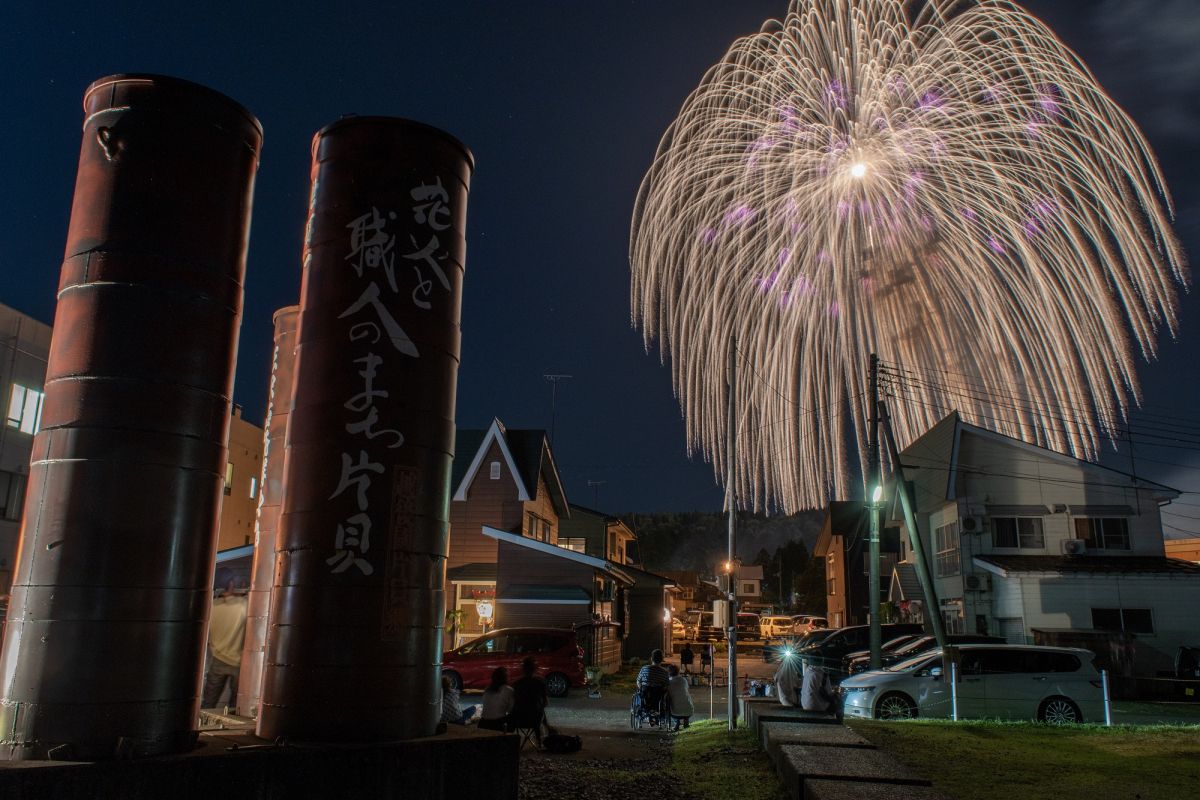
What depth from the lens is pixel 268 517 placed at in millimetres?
11008

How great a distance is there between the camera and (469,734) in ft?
26.2

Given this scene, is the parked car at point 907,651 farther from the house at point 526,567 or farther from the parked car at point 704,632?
the parked car at point 704,632

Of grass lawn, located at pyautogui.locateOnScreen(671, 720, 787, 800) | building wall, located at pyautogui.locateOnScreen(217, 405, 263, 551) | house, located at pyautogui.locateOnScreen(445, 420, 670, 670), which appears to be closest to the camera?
grass lawn, located at pyautogui.locateOnScreen(671, 720, 787, 800)

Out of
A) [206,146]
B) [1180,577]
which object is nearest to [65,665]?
[206,146]

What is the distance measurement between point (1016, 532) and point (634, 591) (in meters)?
15.8

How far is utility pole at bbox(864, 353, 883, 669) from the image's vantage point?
21906 millimetres

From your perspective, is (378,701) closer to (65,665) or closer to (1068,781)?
(65,665)

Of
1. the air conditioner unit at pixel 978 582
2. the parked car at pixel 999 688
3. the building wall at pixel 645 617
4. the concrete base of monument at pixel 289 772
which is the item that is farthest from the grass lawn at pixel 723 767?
the building wall at pixel 645 617

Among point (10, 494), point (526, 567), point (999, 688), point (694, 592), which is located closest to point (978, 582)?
point (999, 688)

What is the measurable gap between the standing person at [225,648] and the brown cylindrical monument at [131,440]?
567 cm

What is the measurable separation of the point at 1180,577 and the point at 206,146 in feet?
102

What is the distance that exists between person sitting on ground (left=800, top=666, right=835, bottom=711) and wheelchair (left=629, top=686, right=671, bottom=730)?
2624 mm

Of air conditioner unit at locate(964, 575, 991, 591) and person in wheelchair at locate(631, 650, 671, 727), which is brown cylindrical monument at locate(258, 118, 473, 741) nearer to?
person in wheelchair at locate(631, 650, 671, 727)

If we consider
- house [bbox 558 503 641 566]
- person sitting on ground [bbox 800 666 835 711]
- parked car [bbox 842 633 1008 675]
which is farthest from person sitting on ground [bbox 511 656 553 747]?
house [bbox 558 503 641 566]
